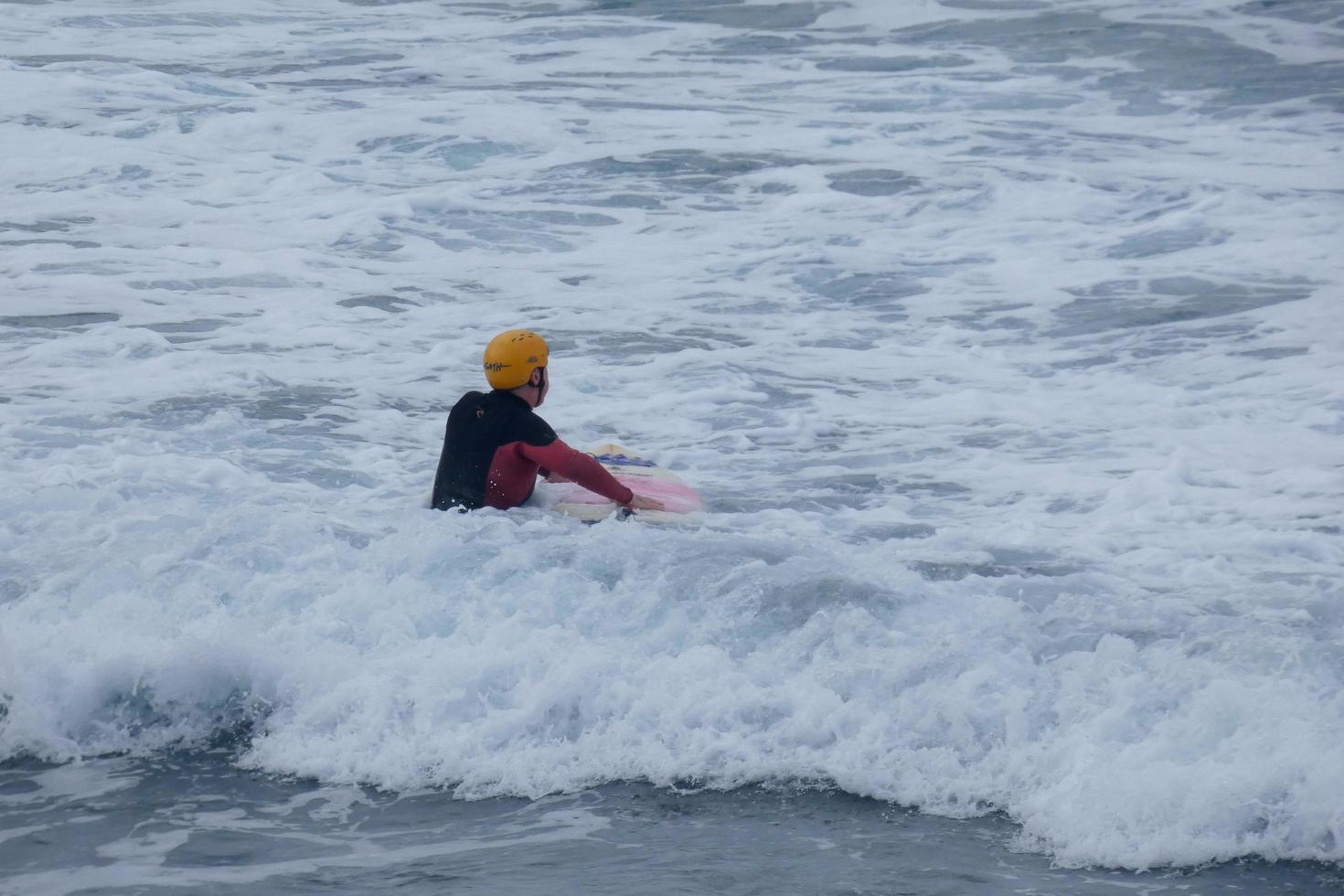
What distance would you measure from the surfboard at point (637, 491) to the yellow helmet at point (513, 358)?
53cm

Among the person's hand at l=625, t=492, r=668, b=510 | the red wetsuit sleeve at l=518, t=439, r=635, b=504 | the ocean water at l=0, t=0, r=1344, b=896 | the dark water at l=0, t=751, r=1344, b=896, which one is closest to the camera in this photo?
the dark water at l=0, t=751, r=1344, b=896

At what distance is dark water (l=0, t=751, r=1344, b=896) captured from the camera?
4.21 metres

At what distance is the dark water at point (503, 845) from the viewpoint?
13.8 feet

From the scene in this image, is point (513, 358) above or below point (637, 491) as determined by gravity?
above

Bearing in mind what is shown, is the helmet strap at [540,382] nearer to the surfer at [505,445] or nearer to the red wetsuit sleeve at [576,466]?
the surfer at [505,445]

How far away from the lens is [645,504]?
6.80 m

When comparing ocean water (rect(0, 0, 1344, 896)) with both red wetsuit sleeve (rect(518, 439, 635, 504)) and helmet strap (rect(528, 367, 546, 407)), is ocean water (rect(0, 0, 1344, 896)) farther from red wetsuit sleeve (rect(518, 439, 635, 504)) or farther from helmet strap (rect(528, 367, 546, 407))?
helmet strap (rect(528, 367, 546, 407))

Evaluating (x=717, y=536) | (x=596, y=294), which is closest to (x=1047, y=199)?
(x=596, y=294)

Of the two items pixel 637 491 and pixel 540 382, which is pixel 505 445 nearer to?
pixel 540 382

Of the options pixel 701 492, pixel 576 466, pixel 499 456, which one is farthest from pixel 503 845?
pixel 701 492

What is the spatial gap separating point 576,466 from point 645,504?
0.41 metres

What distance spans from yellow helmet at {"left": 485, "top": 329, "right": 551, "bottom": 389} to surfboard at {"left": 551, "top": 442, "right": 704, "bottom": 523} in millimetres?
533

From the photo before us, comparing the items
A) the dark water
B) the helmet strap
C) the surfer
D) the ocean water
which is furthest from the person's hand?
the dark water

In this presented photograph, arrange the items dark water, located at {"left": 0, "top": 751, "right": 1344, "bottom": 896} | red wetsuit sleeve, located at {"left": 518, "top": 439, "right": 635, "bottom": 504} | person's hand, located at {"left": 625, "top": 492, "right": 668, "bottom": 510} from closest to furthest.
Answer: dark water, located at {"left": 0, "top": 751, "right": 1344, "bottom": 896}, red wetsuit sleeve, located at {"left": 518, "top": 439, "right": 635, "bottom": 504}, person's hand, located at {"left": 625, "top": 492, "right": 668, "bottom": 510}
